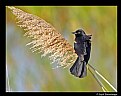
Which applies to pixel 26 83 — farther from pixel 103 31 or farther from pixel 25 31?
pixel 103 31

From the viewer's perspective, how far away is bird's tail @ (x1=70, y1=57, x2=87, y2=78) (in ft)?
5.85

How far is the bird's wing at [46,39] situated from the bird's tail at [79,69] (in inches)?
1.0

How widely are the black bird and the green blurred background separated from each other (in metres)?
0.03

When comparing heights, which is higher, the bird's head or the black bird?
the bird's head

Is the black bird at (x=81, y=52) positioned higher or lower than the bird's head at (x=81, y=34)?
Result: lower

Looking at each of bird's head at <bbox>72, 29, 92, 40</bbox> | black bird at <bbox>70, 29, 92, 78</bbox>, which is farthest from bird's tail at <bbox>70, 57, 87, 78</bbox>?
bird's head at <bbox>72, 29, 92, 40</bbox>

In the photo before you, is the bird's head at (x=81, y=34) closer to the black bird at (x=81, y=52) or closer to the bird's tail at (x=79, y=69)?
the black bird at (x=81, y=52)

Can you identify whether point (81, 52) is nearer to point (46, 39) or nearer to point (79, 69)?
point (79, 69)

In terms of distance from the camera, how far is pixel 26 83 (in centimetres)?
187

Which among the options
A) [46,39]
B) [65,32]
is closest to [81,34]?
[65,32]

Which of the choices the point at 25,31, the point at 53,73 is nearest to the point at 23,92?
the point at 53,73

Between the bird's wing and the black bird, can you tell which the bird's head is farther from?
the bird's wing

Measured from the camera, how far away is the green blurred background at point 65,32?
1843 mm

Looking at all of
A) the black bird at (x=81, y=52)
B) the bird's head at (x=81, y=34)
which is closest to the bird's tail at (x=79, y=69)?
the black bird at (x=81, y=52)
